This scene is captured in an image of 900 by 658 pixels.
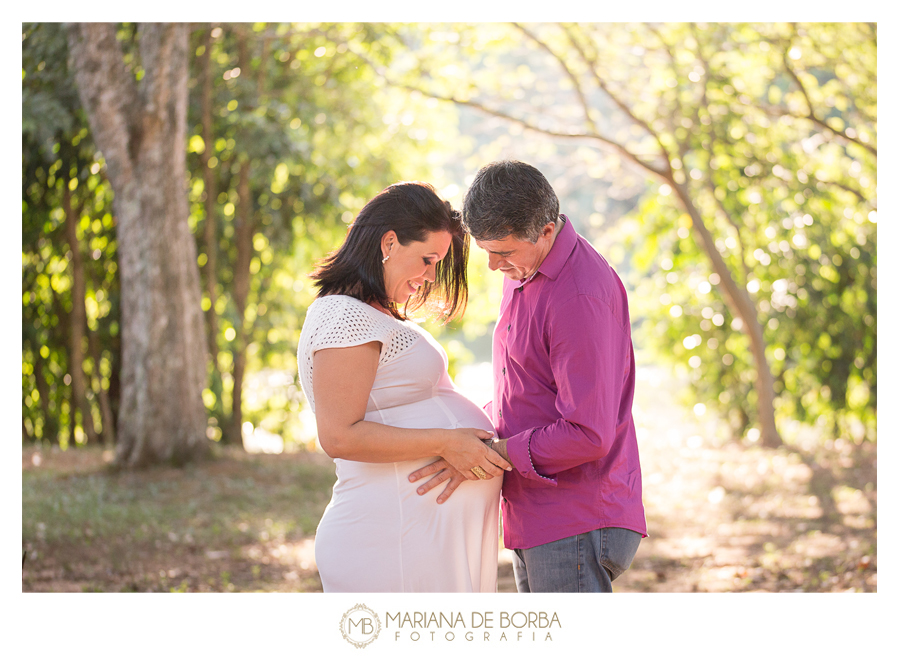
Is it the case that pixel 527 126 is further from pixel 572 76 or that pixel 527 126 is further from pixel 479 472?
pixel 479 472

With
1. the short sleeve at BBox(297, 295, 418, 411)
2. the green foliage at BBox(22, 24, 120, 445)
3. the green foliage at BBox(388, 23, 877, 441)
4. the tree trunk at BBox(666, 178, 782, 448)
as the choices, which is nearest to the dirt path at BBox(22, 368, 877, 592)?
the tree trunk at BBox(666, 178, 782, 448)

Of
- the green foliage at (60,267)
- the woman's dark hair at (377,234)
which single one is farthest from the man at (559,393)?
the green foliage at (60,267)

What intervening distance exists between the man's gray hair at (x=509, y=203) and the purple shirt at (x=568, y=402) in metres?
0.10

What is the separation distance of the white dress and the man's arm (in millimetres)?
317

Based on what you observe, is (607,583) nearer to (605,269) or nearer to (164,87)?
(605,269)

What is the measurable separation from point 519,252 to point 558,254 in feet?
0.31

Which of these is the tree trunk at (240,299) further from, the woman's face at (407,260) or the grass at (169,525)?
the woman's face at (407,260)

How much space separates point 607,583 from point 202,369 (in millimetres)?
4470

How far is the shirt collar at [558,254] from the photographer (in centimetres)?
194
